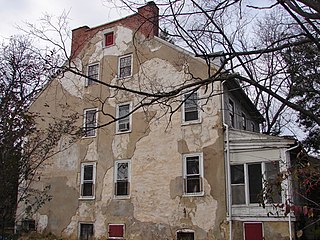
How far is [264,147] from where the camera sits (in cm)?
1584

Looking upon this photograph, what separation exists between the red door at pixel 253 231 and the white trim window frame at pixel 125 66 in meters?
10.0

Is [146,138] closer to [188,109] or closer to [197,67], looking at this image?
[188,109]

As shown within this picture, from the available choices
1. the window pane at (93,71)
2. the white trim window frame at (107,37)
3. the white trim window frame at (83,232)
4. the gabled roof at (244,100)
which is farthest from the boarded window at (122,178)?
the white trim window frame at (107,37)

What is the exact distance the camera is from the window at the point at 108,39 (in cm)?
2145

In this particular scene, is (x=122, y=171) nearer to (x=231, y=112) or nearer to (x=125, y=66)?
(x=125, y=66)

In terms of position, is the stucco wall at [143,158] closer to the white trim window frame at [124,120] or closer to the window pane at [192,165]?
the white trim window frame at [124,120]

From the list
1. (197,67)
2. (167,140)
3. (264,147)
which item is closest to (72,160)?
(167,140)

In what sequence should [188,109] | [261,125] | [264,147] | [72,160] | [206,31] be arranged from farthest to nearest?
[261,125], [72,160], [188,109], [264,147], [206,31]

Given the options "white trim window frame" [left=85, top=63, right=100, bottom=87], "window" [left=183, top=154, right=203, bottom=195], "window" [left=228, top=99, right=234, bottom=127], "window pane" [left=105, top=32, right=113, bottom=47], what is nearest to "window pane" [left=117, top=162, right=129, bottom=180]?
"window" [left=183, top=154, right=203, bottom=195]

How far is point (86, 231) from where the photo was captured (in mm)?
19156

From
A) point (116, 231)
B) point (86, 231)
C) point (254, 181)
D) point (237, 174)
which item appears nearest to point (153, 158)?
point (116, 231)

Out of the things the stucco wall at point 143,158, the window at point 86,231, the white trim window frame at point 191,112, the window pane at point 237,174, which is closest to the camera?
the window pane at point 237,174

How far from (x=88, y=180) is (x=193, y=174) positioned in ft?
20.3

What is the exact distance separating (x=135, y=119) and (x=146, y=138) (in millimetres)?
1297
